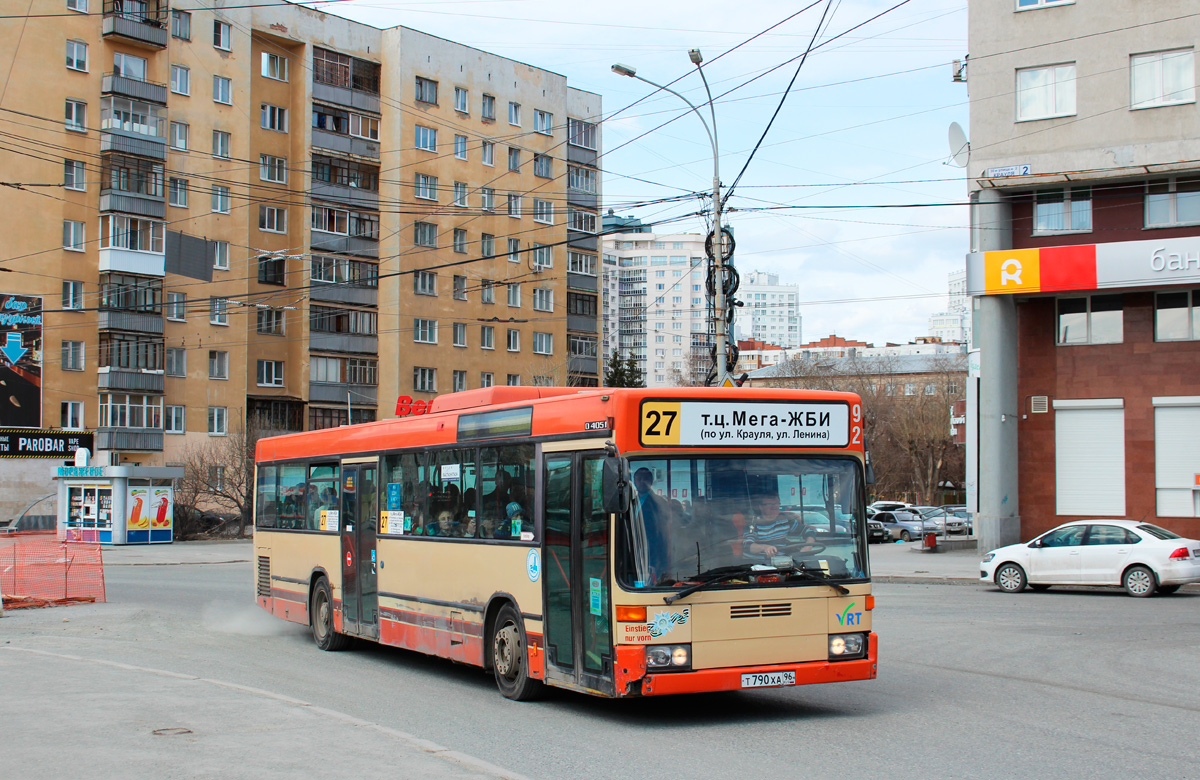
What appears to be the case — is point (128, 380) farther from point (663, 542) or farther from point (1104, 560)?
point (663, 542)

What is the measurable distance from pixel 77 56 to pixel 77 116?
105 inches

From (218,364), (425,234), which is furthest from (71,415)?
(425,234)

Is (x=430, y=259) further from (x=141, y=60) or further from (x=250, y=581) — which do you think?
(x=250, y=581)

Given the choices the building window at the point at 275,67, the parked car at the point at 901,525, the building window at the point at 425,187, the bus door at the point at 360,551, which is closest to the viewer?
the bus door at the point at 360,551

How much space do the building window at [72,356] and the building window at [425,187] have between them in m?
19.0

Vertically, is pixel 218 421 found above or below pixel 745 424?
above

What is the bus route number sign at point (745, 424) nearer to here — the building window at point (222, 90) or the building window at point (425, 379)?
the building window at point (222, 90)

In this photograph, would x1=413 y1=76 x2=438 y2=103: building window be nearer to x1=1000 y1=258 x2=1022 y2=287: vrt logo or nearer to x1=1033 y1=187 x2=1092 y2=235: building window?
x1=1033 y1=187 x2=1092 y2=235: building window

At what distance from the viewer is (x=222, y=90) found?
58625 mm

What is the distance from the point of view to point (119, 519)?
4428 cm

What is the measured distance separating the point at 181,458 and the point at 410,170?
750 inches

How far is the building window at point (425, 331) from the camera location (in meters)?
64.1

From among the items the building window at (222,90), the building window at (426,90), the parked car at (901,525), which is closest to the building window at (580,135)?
the building window at (426,90)

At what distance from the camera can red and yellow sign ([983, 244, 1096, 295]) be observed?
29.3m
